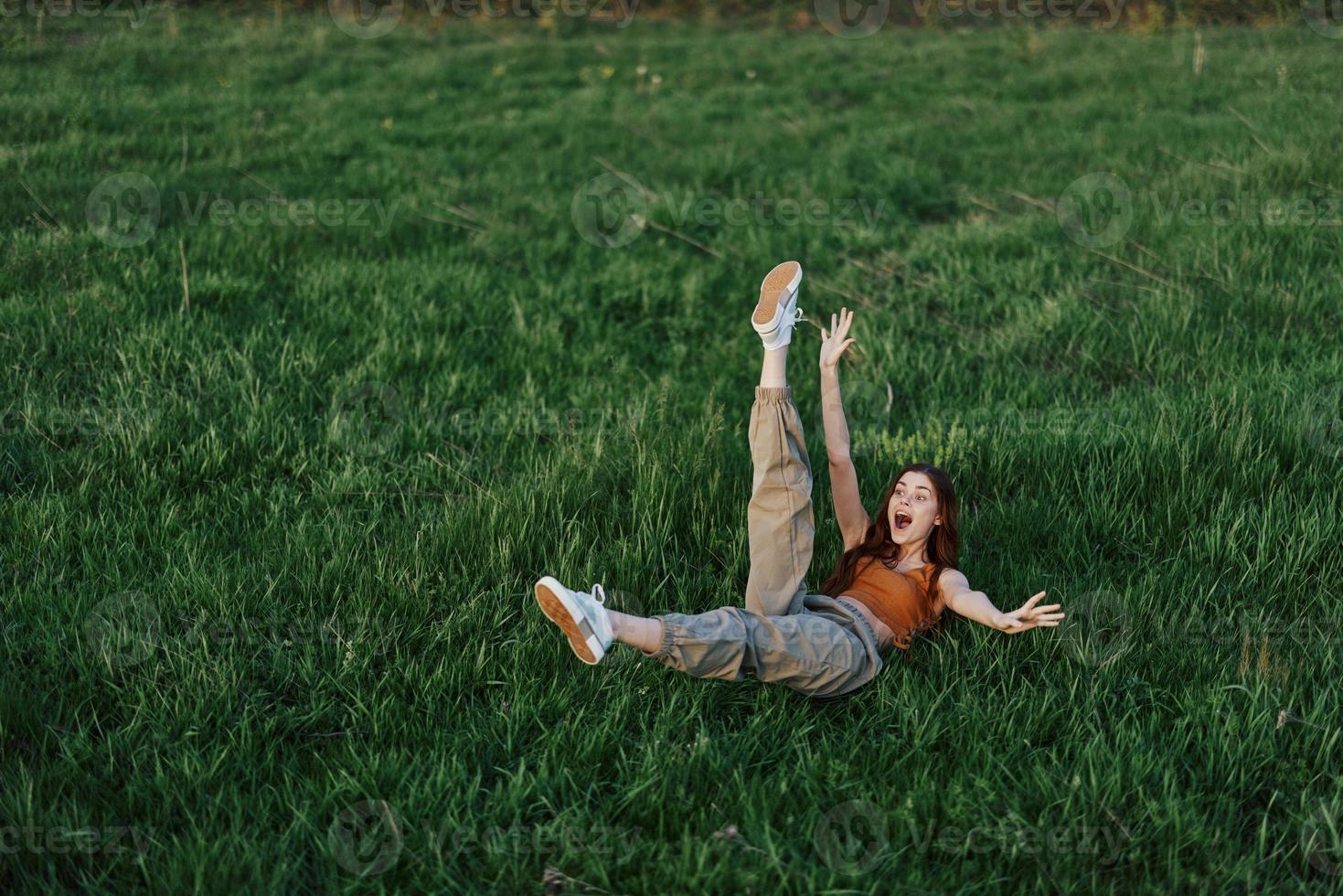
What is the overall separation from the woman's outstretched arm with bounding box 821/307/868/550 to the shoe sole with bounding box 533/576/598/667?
3.45ft

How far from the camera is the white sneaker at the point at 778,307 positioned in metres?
3.03

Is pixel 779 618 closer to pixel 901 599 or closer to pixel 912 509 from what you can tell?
pixel 901 599

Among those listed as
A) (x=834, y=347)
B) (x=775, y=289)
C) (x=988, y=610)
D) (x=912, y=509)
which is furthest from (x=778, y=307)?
(x=988, y=610)

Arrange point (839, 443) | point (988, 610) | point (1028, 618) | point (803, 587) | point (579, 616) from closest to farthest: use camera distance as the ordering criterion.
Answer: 1. point (579, 616)
2. point (1028, 618)
3. point (988, 610)
4. point (803, 587)
5. point (839, 443)

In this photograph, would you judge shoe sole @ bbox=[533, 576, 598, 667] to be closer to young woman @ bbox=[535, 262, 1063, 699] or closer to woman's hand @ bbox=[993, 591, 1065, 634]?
young woman @ bbox=[535, 262, 1063, 699]

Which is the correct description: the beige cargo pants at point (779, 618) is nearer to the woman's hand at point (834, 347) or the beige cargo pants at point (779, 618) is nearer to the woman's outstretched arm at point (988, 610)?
the woman's hand at point (834, 347)

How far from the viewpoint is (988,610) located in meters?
A: 2.92

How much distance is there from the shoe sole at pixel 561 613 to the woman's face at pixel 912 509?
1139 mm

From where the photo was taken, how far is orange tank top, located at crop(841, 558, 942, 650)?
10.3 feet

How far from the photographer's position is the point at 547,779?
2.57m

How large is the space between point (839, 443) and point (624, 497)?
2.98 ft

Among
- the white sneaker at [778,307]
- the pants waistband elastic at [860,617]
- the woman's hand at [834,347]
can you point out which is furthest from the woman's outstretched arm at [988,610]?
the white sneaker at [778,307]

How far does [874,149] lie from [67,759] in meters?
7.16

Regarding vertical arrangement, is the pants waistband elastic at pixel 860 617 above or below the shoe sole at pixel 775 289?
below
